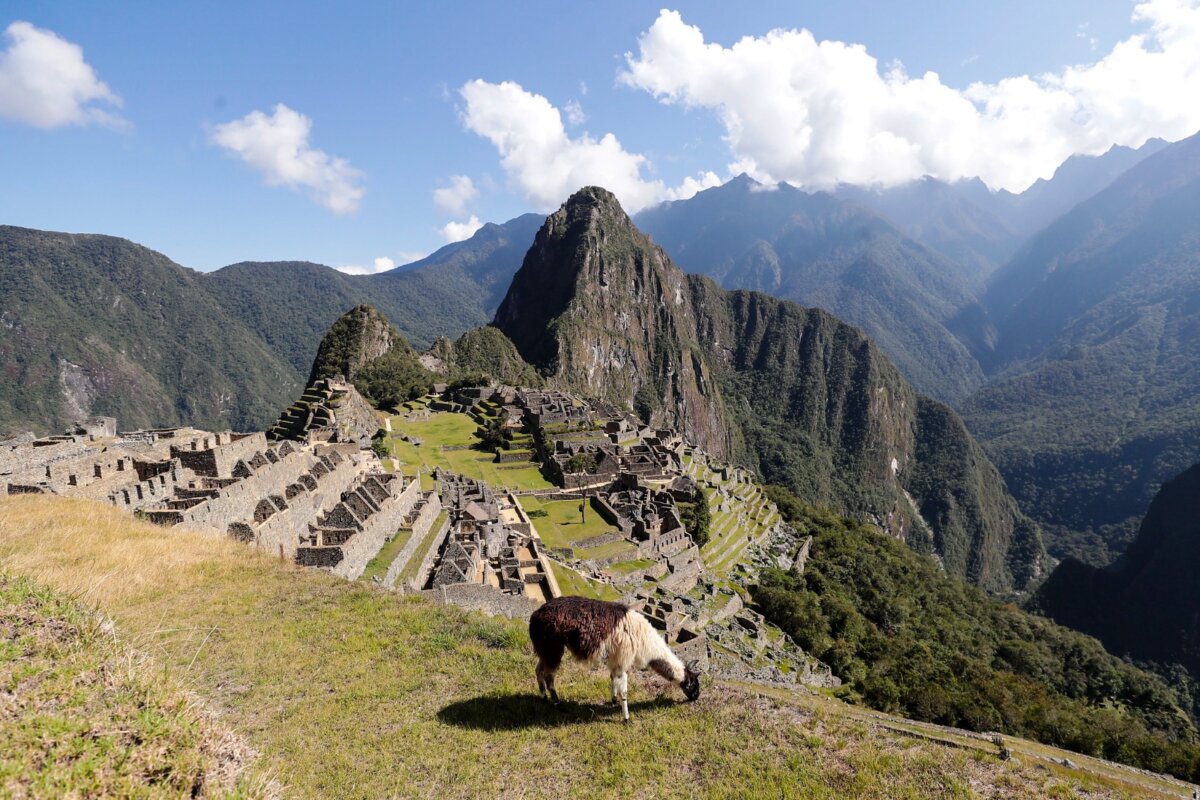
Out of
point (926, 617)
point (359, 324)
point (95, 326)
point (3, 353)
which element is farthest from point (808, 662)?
point (95, 326)

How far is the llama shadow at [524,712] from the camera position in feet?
24.4

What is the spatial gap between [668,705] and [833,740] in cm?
224

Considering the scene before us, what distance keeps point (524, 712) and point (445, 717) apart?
106cm

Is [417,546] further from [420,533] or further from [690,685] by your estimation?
[690,685]

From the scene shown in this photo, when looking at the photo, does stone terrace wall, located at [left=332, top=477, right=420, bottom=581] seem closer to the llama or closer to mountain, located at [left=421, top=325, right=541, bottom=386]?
the llama

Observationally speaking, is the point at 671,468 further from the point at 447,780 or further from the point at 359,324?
the point at 359,324

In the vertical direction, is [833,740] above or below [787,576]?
above

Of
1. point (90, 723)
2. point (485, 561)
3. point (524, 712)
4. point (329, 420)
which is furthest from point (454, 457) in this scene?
point (90, 723)

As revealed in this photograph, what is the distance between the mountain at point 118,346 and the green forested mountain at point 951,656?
449ft

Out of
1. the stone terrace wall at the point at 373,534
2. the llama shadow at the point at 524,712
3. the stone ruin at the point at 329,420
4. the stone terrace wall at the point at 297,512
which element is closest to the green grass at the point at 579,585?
the stone terrace wall at the point at 373,534

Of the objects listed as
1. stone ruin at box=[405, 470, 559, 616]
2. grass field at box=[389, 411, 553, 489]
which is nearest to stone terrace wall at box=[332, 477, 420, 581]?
stone ruin at box=[405, 470, 559, 616]

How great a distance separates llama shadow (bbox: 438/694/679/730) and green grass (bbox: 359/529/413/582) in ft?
32.9

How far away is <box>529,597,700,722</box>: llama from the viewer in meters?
7.55

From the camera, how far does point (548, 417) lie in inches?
2431
